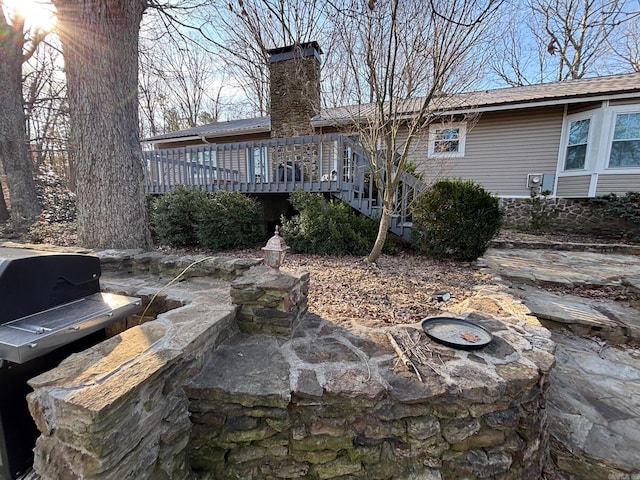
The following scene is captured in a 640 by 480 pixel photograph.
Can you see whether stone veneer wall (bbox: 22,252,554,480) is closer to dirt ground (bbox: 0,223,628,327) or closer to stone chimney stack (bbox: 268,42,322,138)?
dirt ground (bbox: 0,223,628,327)

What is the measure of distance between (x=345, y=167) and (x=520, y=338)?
4.23 metres

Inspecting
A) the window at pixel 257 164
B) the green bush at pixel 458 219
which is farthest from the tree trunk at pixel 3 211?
the green bush at pixel 458 219

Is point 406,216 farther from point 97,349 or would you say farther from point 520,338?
point 97,349

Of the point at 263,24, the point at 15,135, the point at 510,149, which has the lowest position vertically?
the point at 15,135

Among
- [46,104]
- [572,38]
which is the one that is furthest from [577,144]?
[46,104]

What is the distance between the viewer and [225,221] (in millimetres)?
5500

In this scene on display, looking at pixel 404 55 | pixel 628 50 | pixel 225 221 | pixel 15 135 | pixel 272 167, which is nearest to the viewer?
pixel 404 55

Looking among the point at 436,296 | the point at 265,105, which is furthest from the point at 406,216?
the point at 265,105

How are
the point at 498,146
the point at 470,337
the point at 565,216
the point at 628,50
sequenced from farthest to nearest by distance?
the point at 628,50
the point at 498,146
the point at 565,216
the point at 470,337

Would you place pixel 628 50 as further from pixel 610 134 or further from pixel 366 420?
pixel 366 420

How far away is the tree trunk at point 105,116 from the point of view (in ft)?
11.6

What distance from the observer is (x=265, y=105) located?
14.0 meters

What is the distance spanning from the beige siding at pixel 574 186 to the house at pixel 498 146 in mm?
19

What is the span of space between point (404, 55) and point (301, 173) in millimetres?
2775
